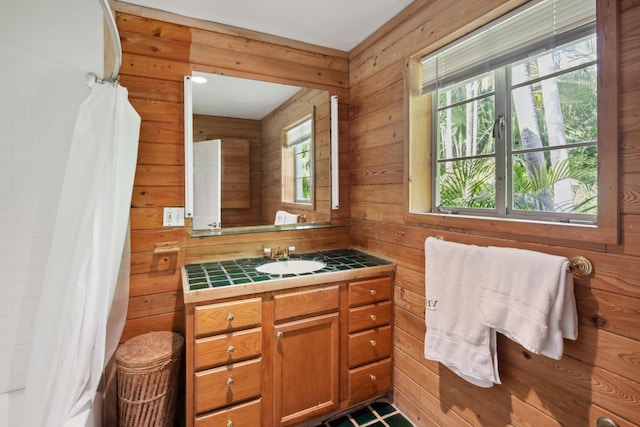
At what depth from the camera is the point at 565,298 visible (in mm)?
1120

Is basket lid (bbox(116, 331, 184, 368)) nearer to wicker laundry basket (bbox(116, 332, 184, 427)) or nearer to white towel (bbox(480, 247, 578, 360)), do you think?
wicker laundry basket (bbox(116, 332, 184, 427))

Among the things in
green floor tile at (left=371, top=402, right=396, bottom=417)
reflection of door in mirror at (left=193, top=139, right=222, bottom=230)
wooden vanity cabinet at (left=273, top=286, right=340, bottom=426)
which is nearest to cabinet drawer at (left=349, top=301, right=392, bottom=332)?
wooden vanity cabinet at (left=273, top=286, right=340, bottom=426)

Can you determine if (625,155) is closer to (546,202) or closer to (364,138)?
(546,202)

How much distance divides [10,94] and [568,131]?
252 centimetres

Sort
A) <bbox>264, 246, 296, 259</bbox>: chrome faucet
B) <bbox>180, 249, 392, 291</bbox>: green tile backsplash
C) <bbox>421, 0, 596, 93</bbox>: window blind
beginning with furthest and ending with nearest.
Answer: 1. <bbox>264, 246, 296, 259</bbox>: chrome faucet
2. <bbox>180, 249, 392, 291</bbox>: green tile backsplash
3. <bbox>421, 0, 596, 93</bbox>: window blind

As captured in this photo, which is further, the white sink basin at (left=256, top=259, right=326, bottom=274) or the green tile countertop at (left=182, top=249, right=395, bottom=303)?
the white sink basin at (left=256, top=259, right=326, bottom=274)

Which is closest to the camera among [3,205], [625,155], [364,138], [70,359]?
A: [625,155]

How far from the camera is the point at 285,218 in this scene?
229cm

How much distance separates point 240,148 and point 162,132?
47cm

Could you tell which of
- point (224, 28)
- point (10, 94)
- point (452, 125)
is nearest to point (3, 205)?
point (10, 94)

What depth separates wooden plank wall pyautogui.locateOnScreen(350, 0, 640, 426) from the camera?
1.02 meters

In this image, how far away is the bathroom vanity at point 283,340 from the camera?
1526mm

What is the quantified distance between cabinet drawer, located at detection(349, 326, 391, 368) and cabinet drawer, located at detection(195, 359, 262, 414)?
571 millimetres

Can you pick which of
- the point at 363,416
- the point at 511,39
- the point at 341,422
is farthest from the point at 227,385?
Result: the point at 511,39
